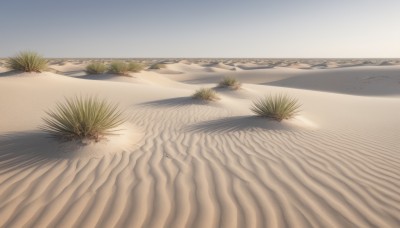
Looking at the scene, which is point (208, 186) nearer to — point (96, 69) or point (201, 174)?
point (201, 174)

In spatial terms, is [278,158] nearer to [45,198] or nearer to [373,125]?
[45,198]

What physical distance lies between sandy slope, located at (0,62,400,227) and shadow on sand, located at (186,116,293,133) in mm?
26

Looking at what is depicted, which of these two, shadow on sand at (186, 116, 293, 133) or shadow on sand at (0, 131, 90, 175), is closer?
shadow on sand at (0, 131, 90, 175)

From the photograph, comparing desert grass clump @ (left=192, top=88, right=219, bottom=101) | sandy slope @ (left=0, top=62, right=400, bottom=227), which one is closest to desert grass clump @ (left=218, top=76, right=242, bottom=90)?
desert grass clump @ (left=192, top=88, right=219, bottom=101)

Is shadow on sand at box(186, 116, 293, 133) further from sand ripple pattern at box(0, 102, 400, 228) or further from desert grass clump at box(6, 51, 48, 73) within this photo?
desert grass clump at box(6, 51, 48, 73)

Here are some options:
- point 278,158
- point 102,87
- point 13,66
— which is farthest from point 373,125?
point 13,66

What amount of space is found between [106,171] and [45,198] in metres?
0.86

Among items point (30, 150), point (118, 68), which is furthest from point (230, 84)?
point (30, 150)

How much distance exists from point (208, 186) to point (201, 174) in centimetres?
36

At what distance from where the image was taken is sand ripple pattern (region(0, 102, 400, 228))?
2836 millimetres

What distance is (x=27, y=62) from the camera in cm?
1046

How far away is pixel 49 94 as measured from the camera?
28.3 ft

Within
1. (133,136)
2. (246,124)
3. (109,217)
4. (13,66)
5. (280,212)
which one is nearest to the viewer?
(109,217)

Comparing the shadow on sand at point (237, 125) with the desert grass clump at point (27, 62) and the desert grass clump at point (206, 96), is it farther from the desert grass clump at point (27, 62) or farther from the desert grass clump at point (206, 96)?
the desert grass clump at point (27, 62)
